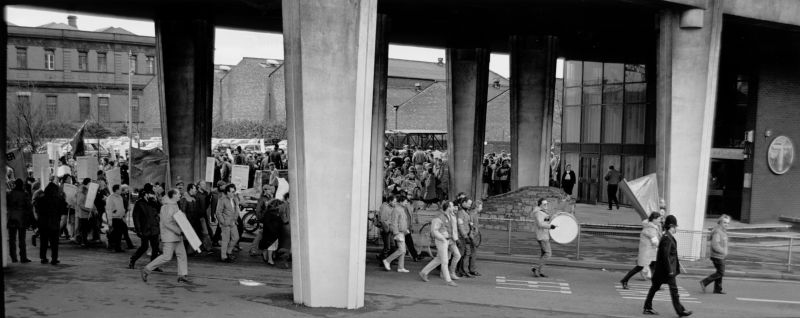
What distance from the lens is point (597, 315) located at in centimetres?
1288

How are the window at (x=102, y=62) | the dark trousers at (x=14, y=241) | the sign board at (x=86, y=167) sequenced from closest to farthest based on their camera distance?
1. the dark trousers at (x=14, y=241)
2. the sign board at (x=86, y=167)
3. the window at (x=102, y=62)

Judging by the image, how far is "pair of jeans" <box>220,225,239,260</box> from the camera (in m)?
17.7

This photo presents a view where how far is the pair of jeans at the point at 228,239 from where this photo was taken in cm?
1769

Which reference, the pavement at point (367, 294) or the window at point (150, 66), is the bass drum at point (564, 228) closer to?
the pavement at point (367, 294)

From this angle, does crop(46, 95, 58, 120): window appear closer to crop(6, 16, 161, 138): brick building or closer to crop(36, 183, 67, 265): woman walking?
crop(6, 16, 161, 138): brick building

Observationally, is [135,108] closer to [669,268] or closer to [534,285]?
[534,285]

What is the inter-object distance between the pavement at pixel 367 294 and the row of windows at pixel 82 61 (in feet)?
184

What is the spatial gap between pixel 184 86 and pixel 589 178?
2013 cm

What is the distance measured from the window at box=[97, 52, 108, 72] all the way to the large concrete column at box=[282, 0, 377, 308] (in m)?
65.6

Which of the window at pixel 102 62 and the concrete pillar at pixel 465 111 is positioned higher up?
the window at pixel 102 62

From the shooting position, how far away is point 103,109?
2842 inches

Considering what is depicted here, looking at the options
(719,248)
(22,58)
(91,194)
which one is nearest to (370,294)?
(719,248)

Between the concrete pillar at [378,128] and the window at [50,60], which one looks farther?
the window at [50,60]

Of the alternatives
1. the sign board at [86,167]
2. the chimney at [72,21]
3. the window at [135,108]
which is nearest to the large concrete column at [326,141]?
the sign board at [86,167]
